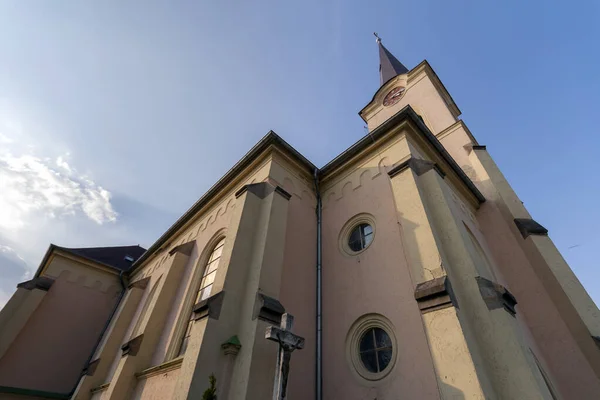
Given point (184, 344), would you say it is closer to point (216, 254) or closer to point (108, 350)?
point (216, 254)

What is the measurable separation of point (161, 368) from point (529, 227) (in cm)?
1057

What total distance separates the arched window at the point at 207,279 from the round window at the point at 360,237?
12.6 ft

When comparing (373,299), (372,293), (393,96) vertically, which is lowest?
(373,299)

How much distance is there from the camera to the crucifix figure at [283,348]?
11.9ft

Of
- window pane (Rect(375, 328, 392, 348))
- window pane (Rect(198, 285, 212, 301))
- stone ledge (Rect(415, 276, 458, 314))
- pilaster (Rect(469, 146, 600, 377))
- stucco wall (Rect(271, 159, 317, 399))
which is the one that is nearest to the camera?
stone ledge (Rect(415, 276, 458, 314))

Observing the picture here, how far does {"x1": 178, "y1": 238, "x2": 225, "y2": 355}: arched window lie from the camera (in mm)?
7888

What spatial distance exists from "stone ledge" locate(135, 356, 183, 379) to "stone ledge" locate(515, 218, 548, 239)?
976 cm

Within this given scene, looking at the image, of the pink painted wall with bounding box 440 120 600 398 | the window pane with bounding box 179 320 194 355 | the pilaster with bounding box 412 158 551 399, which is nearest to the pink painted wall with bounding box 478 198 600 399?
the pink painted wall with bounding box 440 120 600 398

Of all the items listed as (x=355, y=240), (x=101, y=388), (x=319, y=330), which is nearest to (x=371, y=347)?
(x=319, y=330)

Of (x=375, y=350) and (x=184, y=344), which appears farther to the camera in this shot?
(x=184, y=344)

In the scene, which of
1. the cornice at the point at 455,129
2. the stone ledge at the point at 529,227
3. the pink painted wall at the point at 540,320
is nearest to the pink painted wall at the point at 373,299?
the pink painted wall at the point at 540,320

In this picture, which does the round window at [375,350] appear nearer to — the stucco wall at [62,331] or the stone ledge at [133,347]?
the stone ledge at [133,347]

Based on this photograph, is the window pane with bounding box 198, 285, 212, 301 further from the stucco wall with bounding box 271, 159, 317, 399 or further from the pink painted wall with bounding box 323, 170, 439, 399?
the pink painted wall with bounding box 323, 170, 439, 399

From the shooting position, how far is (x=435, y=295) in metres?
4.67
